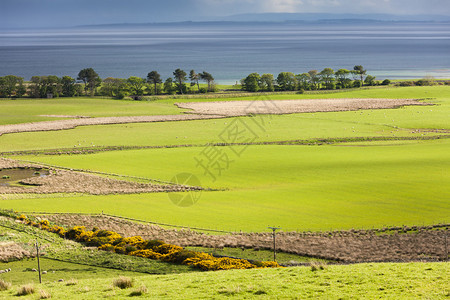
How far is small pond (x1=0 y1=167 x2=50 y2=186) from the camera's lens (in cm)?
4731

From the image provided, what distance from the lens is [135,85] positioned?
11531 cm

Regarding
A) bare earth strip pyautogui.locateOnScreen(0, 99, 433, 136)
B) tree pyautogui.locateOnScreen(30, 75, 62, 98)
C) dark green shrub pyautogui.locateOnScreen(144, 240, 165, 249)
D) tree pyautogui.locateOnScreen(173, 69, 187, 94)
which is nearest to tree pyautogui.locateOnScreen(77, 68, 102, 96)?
tree pyautogui.locateOnScreen(30, 75, 62, 98)

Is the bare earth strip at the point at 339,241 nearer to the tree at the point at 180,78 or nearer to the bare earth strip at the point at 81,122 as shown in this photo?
the bare earth strip at the point at 81,122

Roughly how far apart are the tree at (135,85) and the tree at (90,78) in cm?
749

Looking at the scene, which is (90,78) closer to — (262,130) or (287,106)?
(287,106)

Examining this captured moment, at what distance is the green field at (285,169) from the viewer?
3572 centimetres

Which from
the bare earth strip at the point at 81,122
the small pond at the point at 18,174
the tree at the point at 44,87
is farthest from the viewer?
the tree at the point at 44,87

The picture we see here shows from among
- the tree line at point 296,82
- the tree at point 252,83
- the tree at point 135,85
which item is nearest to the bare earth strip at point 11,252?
the tree at point 135,85

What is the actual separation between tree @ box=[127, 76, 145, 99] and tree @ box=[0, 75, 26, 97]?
21.6 meters

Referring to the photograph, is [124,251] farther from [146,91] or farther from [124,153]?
[146,91]

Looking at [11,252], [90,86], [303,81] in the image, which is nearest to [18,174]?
[11,252]

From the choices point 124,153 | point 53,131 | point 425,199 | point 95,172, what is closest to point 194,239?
point 425,199

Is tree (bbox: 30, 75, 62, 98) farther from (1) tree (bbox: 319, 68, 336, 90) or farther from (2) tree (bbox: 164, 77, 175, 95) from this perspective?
(1) tree (bbox: 319, 68, 336, 90)

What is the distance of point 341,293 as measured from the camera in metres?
17.9
